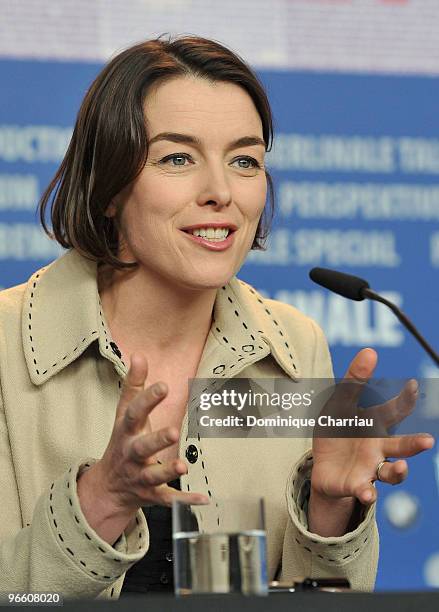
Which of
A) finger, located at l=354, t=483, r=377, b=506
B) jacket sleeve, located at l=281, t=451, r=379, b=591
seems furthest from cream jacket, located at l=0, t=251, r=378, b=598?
finger, located at l=354, t=483, r=377, b=506

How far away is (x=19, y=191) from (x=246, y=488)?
1.08m

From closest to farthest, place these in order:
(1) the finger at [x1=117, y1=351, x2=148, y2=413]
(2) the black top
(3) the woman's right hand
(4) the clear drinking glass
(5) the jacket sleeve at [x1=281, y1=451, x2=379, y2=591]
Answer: (4) the clear drinking glass → (3) the woman's right hand → (1) the finger at [x1=117, y1=351, x2=148, y2=413] → (5) the jacket sleeve at [x1=281, y1=451, x2=379, y2=591] → (2) the black top

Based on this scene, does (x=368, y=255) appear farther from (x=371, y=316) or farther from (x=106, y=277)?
(x=106, y=277)

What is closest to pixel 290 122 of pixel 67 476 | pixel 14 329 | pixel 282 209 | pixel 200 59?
pixel 282 209

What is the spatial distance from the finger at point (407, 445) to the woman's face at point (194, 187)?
1.62 ft

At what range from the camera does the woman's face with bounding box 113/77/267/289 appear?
1854 millimetres

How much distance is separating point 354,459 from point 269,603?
1.75 feet

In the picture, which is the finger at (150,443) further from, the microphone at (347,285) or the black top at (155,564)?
the black top at (155,564)

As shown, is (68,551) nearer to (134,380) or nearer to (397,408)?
(134,380)

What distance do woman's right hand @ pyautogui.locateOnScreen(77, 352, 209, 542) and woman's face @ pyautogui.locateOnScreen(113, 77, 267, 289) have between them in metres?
0.49

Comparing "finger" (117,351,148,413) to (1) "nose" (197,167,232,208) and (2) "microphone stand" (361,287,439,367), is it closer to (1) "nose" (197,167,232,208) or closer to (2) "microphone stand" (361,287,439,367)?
(2) "microphone stand" (361,287,439,367)

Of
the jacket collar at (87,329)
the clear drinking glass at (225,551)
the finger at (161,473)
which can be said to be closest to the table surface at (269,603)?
the clear drinking glass at (225,551)

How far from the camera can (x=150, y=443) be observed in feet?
4.20

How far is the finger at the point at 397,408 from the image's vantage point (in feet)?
4.84
